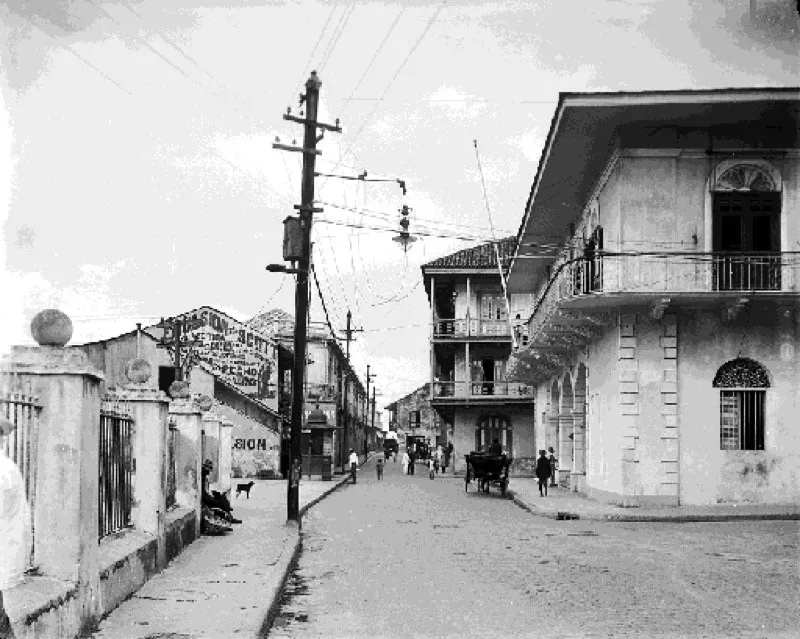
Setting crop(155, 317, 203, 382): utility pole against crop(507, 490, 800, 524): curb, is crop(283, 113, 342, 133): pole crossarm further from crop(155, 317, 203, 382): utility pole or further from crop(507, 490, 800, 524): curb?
crop(155, 317, 203, 382): utility pole

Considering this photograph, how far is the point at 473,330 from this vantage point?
51.6m

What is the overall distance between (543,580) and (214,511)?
7.68m

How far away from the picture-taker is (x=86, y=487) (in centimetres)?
809

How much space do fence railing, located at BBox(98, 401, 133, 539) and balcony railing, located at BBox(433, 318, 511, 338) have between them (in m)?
40.1

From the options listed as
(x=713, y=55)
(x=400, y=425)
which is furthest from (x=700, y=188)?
(x=400, y=425)

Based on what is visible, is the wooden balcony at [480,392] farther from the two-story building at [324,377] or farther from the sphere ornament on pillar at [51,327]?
the sphere ornament on pillar at [51,327]

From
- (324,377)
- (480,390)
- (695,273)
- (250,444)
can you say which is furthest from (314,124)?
(324,377)

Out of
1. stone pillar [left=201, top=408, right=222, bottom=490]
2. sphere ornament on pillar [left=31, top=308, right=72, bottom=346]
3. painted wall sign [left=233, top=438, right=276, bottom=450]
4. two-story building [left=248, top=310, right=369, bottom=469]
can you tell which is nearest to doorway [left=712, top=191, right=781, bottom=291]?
stone pillar [left=201, top=408, right=222, bottom=490]

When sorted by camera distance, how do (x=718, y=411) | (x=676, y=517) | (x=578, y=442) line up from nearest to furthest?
1. (x=676, y=517)
2. (x=718, y=411)
3. (x=578, y=442)

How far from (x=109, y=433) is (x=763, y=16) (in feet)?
25.6

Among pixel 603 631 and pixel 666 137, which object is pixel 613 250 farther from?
pixel 603 631

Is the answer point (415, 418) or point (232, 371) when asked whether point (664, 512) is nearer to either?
point (232, 371)

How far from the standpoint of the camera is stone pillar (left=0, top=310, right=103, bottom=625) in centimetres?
758

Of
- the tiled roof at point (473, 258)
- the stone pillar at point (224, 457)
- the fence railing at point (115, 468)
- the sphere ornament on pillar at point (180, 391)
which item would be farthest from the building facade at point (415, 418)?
the fence railing at point (115, 468)
